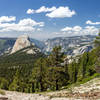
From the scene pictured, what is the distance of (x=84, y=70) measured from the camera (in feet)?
254

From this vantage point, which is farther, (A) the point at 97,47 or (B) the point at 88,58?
(B) the point at 88,58

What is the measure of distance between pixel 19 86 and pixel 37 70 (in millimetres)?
19303

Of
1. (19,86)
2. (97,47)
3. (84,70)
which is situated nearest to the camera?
(97,47)

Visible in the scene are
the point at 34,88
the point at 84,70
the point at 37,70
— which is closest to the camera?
the point at 37,70

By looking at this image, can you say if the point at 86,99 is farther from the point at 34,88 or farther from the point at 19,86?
the point at 34,88

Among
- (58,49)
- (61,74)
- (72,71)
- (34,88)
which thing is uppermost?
(58,49)

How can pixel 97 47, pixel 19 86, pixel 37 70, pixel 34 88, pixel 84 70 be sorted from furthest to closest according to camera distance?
1. pixel 84 70
2. pixel 34 88
3. pixel 19 86
4. pixel 37 70
5. pixel 97 47

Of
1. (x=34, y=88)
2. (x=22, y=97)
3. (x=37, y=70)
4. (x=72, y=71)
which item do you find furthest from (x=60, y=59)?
(x=72, y=71)

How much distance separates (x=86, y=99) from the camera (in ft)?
44.5

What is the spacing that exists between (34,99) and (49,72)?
69.8 feet

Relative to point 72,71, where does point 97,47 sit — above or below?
above

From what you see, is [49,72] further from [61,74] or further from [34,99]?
[34,99]

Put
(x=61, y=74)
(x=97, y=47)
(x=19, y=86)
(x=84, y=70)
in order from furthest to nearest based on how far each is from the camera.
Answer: (x=84, y=70), (x=19, y=86), (x=97, y=47), (x=61, y=74)

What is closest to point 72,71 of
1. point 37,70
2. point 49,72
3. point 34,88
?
point 34,88
